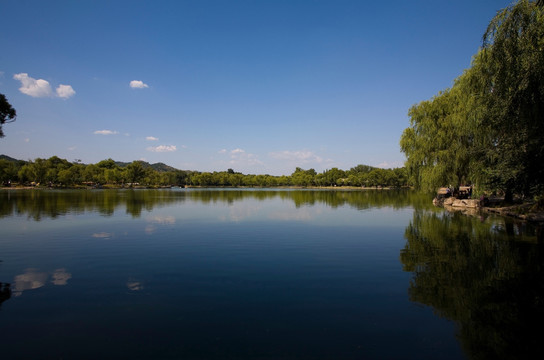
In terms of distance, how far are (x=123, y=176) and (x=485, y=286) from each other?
484ft

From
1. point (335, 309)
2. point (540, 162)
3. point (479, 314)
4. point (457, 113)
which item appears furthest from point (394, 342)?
point (457, 113)

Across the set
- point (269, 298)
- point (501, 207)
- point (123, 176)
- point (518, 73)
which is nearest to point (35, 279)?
point (269, 298)

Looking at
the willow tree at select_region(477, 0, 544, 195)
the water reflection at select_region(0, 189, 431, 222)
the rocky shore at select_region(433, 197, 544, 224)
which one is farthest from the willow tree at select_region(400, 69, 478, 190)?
the willow tree at select_region(477, 0, 544, 195)

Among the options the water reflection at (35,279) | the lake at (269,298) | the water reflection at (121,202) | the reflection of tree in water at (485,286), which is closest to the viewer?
the lake at (269,298)

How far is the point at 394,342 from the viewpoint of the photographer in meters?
5.92

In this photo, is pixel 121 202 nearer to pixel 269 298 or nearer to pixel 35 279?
→ pixel 35 279

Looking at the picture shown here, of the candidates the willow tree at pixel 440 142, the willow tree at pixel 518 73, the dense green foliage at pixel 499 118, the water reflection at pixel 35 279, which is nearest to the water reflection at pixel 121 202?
the willow tree at pixel 440 142

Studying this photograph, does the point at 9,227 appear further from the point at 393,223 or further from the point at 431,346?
A: the point at 393,223

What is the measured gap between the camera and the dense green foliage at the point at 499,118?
1184 cm

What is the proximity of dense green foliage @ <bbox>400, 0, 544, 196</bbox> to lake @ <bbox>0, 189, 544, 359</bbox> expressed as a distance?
18.9ft

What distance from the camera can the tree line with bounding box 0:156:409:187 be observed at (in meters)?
112

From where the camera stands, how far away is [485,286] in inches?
351

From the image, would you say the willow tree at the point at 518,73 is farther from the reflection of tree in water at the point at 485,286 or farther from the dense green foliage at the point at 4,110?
the dense green foliage at the point at 4,110

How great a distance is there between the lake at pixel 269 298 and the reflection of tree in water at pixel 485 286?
0.13 ft
